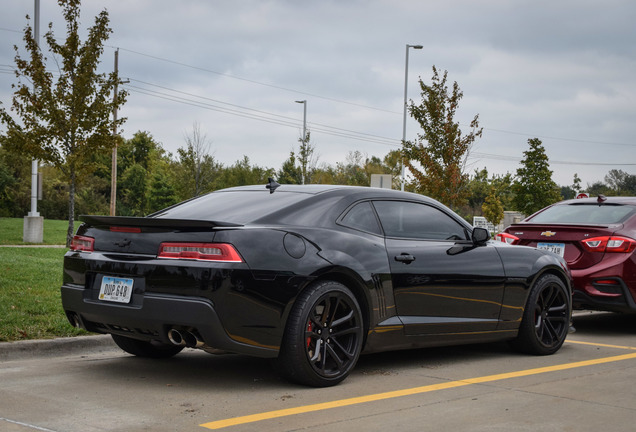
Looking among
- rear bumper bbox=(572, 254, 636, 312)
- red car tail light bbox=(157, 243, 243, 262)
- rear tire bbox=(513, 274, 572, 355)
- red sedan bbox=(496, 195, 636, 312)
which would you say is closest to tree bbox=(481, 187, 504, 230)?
red sedan bbox=(496, 195, 636, 312)

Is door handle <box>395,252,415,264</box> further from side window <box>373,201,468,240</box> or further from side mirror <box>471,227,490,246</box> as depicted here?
side mirror <box>471,227,490,246</box>

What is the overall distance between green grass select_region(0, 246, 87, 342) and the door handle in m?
3.06

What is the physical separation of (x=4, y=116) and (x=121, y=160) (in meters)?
62.3

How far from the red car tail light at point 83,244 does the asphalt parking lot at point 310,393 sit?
3.01 feet

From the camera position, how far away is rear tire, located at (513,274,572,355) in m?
7.14

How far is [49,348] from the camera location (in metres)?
6.68

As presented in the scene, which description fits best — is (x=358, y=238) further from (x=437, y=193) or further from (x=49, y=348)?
(x=437, y=193)

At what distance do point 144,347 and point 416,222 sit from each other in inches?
96.3

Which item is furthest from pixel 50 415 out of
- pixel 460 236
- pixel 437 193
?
pixel 437 193

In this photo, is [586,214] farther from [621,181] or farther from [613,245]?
[621,181]

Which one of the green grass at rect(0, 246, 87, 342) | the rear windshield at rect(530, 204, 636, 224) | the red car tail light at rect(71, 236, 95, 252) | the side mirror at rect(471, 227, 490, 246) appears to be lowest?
the green grass at rect(0, 246, 87, 342)

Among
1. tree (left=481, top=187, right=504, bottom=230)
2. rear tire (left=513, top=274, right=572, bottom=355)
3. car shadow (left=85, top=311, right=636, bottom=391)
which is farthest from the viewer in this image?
tree (left=481, top=187, right=504, bottom=230)

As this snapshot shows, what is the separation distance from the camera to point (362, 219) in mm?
6031

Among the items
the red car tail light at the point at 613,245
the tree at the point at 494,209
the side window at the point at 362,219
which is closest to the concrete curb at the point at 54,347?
the side window at the point at 362,219
